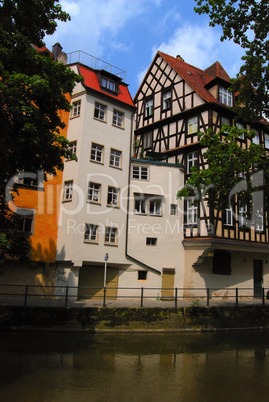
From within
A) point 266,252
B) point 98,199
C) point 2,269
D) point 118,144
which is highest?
point 118,144

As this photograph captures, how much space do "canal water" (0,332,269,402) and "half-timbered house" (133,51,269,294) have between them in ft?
33.4

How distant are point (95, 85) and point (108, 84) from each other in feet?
4.58

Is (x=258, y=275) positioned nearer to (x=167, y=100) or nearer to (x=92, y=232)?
(x=92, y=232)

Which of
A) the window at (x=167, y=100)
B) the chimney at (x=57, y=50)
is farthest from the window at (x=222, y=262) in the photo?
the chimney at (x=57, y=50)

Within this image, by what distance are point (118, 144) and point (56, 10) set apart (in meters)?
12.4

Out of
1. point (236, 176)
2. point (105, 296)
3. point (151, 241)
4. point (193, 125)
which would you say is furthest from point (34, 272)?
point (193, 125)

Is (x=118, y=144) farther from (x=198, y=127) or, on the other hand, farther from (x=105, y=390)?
(x=105, y=390)

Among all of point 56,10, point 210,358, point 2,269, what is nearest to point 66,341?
point 210,358

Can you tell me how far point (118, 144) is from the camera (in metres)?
23.6

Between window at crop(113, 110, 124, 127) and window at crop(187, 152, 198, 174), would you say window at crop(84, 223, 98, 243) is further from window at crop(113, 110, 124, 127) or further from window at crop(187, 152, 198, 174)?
window at crop(187, 152, 198, 174)

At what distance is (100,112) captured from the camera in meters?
23.2

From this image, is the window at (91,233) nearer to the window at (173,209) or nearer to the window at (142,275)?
the window at (142,275)

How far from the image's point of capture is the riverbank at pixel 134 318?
43.1 feet

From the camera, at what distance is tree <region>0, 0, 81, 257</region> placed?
9578 mm
